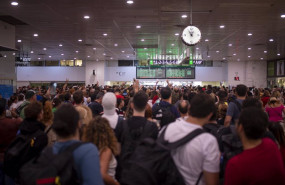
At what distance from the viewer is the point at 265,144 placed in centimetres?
233

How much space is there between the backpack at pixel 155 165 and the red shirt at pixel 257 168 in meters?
0.32

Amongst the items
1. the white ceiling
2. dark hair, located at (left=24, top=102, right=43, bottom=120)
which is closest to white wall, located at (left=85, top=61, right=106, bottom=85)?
the white ceiling

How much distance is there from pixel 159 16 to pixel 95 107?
6043mm

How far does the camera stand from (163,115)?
532cm

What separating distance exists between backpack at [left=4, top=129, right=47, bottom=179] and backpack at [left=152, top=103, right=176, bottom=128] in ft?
7.98

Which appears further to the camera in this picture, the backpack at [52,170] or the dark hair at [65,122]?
the dark hair at [65,122]

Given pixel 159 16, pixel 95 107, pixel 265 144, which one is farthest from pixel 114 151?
pixel 159 16

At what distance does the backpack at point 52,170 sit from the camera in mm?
2082

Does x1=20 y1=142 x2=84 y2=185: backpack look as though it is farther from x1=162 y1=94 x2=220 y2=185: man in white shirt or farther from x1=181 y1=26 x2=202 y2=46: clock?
x1=181 y1=26 x2=202 y2=46: clock

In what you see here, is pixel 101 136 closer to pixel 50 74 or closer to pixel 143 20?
pixel 143 20

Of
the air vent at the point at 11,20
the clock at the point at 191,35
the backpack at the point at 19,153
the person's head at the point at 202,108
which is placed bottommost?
the backpack at the point at 19,153

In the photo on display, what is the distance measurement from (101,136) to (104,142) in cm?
7

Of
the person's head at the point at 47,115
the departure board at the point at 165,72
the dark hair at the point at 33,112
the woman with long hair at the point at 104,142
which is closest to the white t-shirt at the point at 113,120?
the woman with long hair at the point at 104,142

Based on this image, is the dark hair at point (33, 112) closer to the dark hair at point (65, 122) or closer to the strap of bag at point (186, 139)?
the dark hair at point (65, 122)
